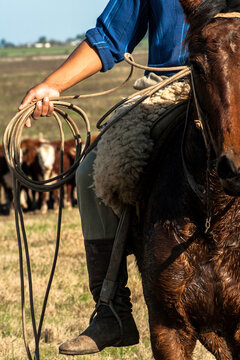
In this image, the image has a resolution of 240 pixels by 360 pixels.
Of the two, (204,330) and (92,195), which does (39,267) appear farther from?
(204,330)

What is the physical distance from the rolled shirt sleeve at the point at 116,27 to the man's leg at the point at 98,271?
69cm

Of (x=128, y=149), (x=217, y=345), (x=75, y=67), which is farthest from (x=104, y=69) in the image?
(x=217, y=345)

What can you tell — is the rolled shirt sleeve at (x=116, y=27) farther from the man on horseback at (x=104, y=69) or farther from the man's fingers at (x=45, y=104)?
the man's fingers at (x=45, y=104)

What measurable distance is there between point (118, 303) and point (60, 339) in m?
2.22

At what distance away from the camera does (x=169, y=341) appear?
11.3 feet

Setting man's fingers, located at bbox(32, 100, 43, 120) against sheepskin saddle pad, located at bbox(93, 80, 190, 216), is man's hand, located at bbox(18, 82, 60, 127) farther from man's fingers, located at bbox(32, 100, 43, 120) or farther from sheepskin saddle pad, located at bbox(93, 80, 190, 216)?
sheepskin saddle pad, located at bbox(93, 80, 190, 216)

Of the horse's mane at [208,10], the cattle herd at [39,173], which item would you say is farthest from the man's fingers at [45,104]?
the cattle herd at [39,173]

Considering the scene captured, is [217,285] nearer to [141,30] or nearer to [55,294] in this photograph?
[141,30]

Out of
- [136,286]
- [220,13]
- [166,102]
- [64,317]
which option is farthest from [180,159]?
[136,286]

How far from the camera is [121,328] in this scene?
13.6 ft

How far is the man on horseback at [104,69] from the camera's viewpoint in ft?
13.6

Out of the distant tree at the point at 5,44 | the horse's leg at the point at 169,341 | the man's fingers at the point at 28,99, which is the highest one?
the distant tree at the point at 5,44

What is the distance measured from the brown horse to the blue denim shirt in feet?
2.76

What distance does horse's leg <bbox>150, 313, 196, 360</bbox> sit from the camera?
346cm
